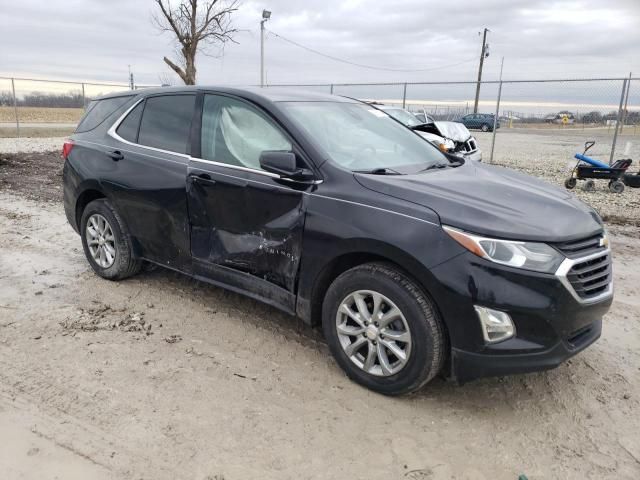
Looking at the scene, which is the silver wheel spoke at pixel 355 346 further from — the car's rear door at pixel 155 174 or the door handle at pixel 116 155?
the door handle at pixel 116 155

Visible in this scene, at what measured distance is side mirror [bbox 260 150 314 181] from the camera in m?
3.26

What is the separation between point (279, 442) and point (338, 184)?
151 cm

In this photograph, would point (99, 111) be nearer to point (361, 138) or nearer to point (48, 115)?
point (361, 138)

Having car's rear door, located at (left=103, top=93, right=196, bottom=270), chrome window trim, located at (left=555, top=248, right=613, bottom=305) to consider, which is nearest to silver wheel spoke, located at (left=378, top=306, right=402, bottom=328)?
chrome window trim, located at (left=555, top=248, right=613, bottom=305)

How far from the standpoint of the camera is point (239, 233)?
3.70m

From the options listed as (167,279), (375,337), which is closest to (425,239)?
(375,337)

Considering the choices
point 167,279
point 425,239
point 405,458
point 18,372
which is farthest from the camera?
→ point 167,279

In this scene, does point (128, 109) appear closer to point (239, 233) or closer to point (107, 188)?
point (107, 188)

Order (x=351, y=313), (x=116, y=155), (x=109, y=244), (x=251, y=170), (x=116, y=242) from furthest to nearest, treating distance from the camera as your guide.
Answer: (x=109, y=244), (x=116, y=242), (x=116, y=155), (x=251, y=170), (x=351, y=313)

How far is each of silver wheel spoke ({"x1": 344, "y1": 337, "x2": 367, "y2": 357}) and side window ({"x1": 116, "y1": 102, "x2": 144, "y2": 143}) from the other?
2.64 metres

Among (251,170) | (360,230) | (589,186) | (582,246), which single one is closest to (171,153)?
(251,170)

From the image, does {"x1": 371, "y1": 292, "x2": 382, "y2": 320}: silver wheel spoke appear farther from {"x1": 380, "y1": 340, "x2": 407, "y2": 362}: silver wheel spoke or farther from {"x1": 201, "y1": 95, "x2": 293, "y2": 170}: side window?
{"x1": 201, "y1": 95, "x2": 293, "y2": 170}: side window

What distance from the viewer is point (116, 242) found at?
15.3 ft

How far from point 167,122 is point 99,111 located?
1.13m
